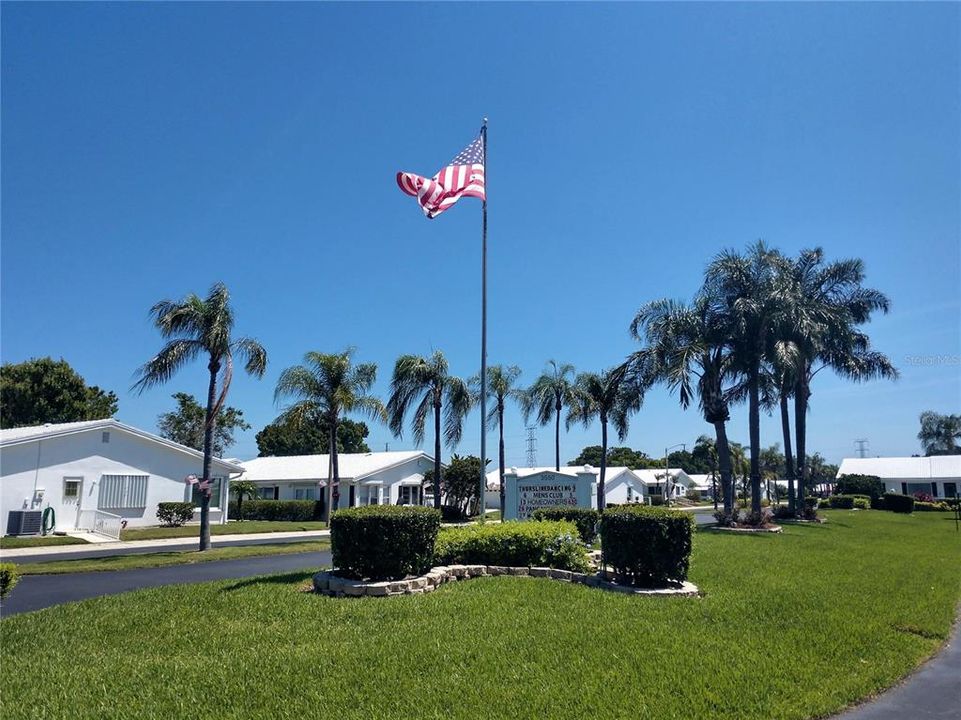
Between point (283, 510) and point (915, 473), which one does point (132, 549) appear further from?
point (915, 473)

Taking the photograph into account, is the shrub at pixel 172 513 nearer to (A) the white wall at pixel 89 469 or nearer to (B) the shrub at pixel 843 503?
(A) the white wall at pixel 89 469

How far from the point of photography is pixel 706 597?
9.09 meters

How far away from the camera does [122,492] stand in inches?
1111

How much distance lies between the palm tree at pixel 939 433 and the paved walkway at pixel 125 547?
94.9 m

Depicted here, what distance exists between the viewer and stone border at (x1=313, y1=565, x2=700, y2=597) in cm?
917

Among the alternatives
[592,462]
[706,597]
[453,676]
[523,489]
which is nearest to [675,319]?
[523,489]

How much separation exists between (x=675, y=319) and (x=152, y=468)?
23.9 meters

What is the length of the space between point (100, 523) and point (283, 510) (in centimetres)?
1314

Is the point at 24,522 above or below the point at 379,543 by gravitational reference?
below

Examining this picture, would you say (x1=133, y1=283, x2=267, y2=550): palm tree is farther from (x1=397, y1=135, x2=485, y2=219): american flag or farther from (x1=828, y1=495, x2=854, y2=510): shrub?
(x1=828, y1=495, x2=854, y2=510): shrub

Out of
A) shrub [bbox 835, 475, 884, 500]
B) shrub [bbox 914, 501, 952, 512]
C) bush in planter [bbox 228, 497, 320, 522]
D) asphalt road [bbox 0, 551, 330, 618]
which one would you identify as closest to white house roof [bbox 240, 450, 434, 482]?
bush in planter [bbox 228, 497, 320, 522]

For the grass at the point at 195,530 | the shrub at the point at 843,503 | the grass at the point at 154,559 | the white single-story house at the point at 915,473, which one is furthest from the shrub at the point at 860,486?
the grass at the point at 154,559

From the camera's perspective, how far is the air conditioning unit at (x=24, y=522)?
77.4 ft

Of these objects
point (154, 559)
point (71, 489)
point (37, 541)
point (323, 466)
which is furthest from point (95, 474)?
point (323, 466)
